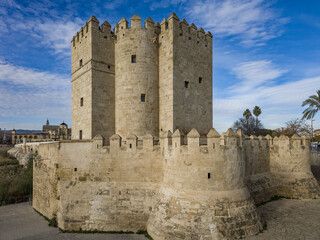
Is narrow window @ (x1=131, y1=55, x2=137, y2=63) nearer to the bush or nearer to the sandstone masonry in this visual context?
the sandstone masonry

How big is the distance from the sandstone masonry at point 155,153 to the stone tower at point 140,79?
76 millimetres

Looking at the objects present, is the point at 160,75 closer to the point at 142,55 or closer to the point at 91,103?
the point at 142,55

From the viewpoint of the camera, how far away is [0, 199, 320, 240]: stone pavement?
10883 millimetres

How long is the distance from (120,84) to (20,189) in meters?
13.8

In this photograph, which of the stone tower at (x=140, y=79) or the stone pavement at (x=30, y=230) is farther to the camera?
the stone tower at (x=140, y=79)

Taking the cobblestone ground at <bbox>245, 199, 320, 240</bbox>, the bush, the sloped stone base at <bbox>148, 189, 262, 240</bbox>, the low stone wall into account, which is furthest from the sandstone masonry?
the low stone wall

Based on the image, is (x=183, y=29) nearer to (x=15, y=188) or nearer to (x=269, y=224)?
(x=269, y=224)

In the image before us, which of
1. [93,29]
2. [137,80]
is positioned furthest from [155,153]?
[93,29]

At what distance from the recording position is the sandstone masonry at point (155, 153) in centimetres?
1044

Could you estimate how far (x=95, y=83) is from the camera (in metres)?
16.2

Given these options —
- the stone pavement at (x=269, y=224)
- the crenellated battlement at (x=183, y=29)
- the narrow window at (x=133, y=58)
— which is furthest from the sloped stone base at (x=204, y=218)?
the crenellated battlement at (x=183, y=29)

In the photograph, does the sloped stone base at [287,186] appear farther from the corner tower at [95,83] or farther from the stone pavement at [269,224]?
the corner tower at [95,83]

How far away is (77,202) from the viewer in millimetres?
12383

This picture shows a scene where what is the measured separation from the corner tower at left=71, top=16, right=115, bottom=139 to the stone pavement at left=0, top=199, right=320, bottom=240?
21.0 ft
